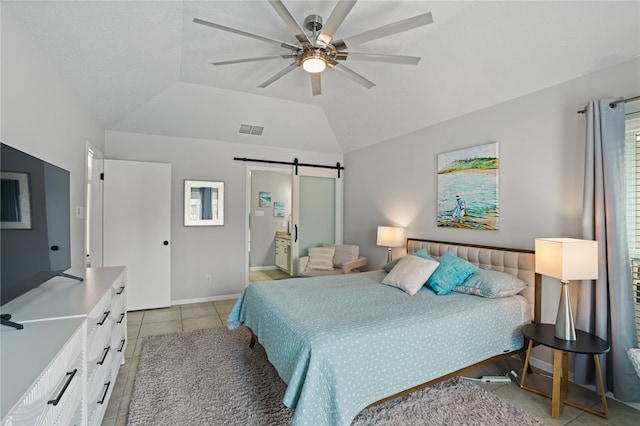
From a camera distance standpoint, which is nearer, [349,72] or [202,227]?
[349,72]

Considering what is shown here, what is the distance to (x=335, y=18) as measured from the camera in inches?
72.9

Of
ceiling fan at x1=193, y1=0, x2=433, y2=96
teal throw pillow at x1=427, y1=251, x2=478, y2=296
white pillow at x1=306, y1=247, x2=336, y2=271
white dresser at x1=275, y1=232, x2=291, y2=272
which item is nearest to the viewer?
ceiling fan at x1=193, y1=0, x2=433, y2=96

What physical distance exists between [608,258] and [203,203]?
4716mm

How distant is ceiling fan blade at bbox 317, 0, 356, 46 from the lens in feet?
5.64

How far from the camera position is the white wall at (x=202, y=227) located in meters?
4.49

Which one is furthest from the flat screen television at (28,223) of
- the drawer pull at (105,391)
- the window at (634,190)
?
the window at (634,190)

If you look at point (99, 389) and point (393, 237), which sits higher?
point (393, 237)

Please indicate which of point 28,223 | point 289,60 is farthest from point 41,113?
point 289,60

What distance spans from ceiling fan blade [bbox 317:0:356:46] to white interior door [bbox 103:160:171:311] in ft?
10.7

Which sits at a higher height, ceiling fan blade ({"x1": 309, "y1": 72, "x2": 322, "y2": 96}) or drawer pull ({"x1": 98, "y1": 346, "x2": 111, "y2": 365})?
ceiling fan blade ({"x1": 309, "y1": 72, "x2": 322, "y2": 96})

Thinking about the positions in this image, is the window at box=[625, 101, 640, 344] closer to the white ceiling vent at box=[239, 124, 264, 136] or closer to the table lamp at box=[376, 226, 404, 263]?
the table lamp at box=[376, 226, 404, 263]

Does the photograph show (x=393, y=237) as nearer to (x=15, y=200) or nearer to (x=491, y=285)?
(x=491, y=285)

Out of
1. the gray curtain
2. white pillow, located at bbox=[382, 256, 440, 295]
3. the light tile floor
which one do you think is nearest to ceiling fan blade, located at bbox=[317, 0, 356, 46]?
the gray curtain

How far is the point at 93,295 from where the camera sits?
184 centimetres
